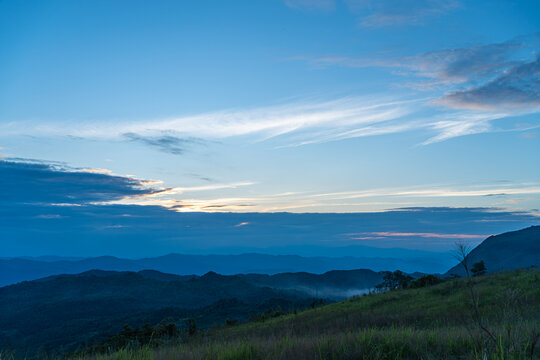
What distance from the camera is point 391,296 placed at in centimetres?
2670

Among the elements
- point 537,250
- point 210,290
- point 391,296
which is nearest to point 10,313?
point 210,290

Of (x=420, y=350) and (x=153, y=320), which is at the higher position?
(x=420, y=350)

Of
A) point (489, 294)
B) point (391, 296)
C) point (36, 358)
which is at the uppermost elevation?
point (36, 358)

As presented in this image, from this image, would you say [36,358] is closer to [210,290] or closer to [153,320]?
[153,320]

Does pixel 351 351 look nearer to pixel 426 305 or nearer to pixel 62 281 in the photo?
pixel 426 305

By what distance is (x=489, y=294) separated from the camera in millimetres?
19172

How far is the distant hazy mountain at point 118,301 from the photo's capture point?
90.8 m

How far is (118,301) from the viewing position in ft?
455

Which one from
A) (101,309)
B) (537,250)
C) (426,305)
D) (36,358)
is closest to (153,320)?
(101,309)

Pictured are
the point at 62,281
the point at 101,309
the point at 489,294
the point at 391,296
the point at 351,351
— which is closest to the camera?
the point at 351,351

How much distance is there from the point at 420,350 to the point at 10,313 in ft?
554

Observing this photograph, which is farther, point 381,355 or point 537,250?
point 537,250

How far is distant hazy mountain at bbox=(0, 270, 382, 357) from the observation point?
90750mm

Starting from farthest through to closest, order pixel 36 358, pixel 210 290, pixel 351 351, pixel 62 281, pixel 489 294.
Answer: pixel 62 281 < pixel 210 290 < pixel 489 294 < pixel 36 358 < pixel 351 351
